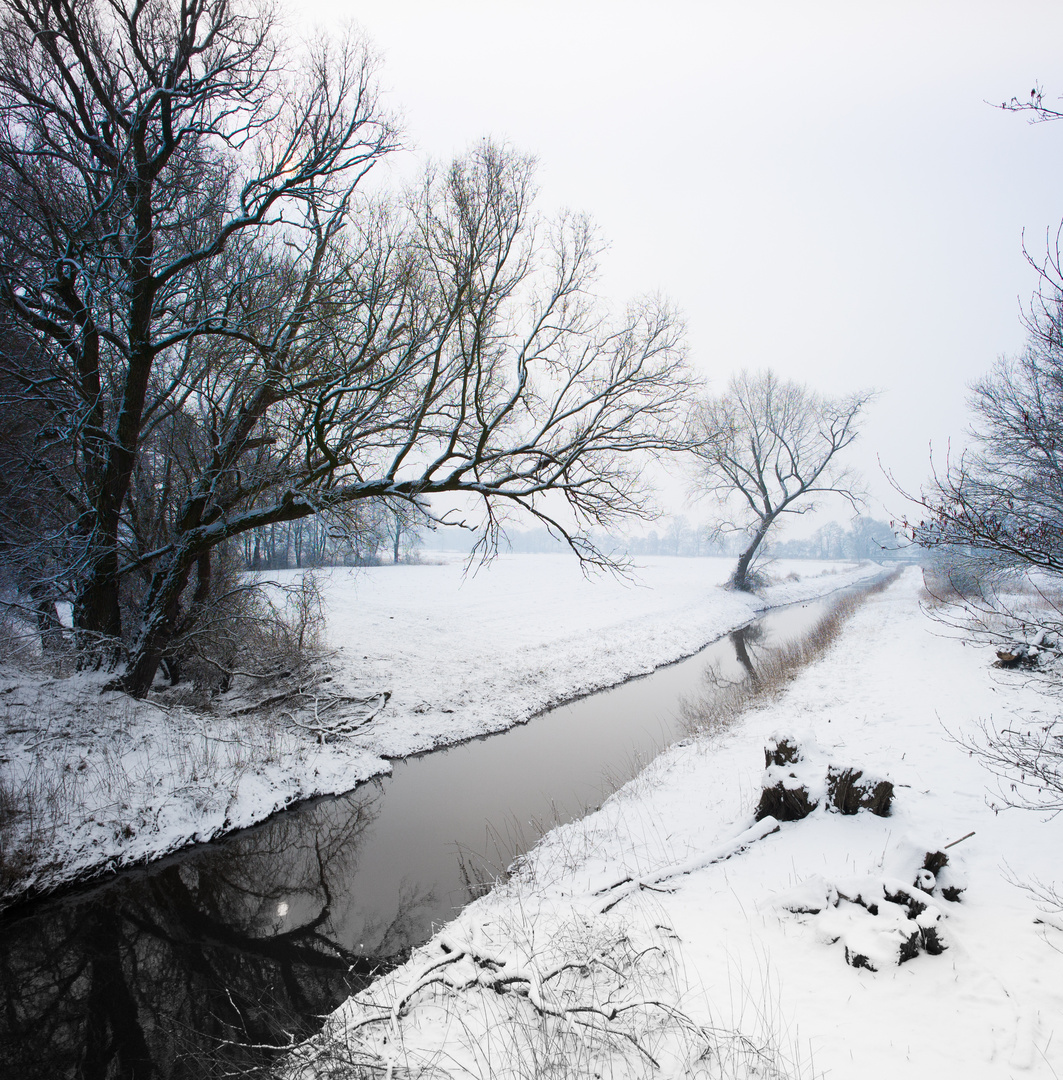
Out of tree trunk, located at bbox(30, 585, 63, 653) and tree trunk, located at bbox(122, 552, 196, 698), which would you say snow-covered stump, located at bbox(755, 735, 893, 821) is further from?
tree trunk, located at bbox(30, 585, 63, 653)

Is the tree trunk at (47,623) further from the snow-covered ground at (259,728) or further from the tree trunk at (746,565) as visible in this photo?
the tree trunk at (746,565)

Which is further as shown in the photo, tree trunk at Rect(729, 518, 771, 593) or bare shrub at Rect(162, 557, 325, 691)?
tree trunk at Rect(729, 518, 771, 593)

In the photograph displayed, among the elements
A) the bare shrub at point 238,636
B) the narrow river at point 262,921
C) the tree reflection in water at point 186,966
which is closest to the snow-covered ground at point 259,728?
the narrow river at point 262,921

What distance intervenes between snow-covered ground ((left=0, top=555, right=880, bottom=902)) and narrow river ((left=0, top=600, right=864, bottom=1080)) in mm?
493

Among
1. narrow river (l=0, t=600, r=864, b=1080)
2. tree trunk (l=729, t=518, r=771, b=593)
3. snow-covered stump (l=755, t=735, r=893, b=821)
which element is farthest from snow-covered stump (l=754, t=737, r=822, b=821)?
tree trunk (l=729, t=518, r=771, b=593)

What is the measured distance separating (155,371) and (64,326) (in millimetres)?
2299

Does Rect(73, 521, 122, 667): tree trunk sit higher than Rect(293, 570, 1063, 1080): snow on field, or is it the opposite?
Rect(73, 521, 122, 667): tree trunk

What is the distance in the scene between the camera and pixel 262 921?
19.9 feet

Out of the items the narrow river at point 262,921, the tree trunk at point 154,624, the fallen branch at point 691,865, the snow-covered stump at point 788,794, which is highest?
the tree trunk at point 154,624

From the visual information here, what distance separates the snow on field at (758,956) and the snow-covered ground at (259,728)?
4446 mm

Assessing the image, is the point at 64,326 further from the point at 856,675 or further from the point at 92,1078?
the point at 856,675

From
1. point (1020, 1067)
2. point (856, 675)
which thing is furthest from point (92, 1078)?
point (856, 675)

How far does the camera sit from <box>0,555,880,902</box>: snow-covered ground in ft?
22.2

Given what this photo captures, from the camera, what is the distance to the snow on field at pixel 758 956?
3.23m
